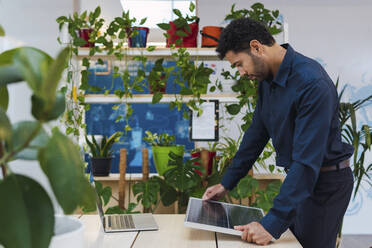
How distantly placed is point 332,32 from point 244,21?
9.91 feet

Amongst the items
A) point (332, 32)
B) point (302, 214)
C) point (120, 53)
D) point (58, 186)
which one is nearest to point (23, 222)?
point (58, 186)

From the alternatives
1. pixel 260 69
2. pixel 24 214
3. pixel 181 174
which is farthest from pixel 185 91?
pixel 24 214

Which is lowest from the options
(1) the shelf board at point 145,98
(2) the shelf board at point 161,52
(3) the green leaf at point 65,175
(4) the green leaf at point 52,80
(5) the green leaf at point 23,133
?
(1) the shelf board at point 145,98

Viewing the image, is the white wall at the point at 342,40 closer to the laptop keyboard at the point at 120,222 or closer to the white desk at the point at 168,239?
the laptop keyboard at the point at 120,222

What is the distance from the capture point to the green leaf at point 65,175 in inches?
6.4

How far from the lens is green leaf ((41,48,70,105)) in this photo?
0.16m

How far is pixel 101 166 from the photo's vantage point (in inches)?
99.5

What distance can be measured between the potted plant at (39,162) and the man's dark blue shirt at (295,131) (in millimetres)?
1086

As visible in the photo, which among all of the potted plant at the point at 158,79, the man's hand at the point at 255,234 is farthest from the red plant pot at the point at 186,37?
the man's hand at the point at 255,234

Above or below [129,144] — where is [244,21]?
above

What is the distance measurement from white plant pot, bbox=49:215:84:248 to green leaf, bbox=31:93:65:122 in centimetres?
49

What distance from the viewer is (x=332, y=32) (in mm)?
4270

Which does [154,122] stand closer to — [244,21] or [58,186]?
[244,21]

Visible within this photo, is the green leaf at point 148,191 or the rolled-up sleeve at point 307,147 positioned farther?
the green leaf at point 148,191
